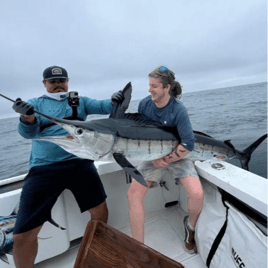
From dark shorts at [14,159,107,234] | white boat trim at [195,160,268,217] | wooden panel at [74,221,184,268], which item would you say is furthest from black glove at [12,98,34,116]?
white boat trim at [195,160,268,217]

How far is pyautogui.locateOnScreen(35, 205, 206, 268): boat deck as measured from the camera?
1.93 meters

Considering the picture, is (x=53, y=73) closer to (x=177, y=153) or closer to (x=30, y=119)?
(x=30, y=119)

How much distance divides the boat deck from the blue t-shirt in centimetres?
110

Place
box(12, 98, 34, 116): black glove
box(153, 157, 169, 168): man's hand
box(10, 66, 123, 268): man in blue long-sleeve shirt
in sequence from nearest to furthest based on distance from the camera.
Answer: box(12, 98, 34, 116): black glove, box(10, 66, 123, 268): man in blue long-sleeve shirt, box(153, 157, 169, 168): man's hand

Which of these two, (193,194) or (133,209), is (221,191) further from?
(133,209)

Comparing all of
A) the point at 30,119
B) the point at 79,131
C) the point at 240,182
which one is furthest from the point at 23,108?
the point at 240,182

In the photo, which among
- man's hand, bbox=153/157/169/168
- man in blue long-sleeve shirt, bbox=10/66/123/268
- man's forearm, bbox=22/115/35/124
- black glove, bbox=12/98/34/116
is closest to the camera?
black glove, bbox=12/98/34/116

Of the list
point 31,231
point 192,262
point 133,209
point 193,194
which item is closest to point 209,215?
point 193,194

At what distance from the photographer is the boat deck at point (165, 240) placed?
1926 millimetres

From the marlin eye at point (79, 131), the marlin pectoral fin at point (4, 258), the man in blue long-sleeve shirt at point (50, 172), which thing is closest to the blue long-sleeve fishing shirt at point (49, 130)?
the man in blue long-sleeve shirt at point (50, 172)

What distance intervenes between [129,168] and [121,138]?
0.96ft

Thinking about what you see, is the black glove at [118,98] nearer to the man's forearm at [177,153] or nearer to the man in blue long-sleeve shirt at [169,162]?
the man in blue long-sleeve shirt at [169,162]

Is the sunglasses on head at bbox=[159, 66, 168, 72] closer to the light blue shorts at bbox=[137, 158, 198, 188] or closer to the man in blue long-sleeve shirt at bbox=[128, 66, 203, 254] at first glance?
the man in blue long-sleeve shirt at bbox=[128, 66, 203, 254]

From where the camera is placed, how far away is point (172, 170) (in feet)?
6.55
